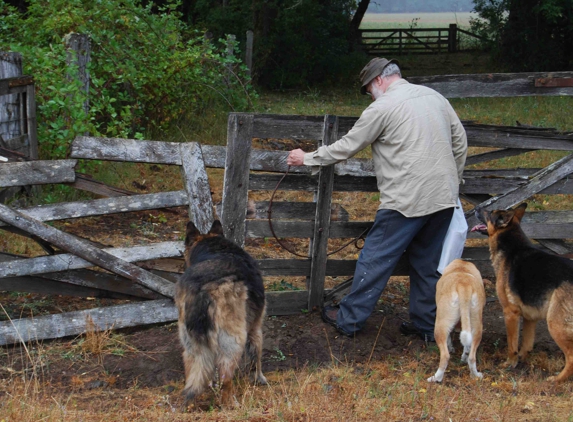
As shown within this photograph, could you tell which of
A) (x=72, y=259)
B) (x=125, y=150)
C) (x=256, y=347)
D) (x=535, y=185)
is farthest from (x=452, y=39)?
(x=256, y=347)

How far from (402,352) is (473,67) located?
76.5 feet

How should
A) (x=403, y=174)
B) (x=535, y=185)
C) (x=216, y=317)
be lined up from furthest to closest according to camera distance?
(x=535, y=185) < (x=403, y=174) < (x=216, y=317)

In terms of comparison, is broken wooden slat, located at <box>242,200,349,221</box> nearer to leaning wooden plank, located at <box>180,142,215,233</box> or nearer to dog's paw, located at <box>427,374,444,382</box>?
leaning wooden plank, located at <box>180,142,215,233</box>

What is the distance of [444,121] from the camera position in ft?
17.6

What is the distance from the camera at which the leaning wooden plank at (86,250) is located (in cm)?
529

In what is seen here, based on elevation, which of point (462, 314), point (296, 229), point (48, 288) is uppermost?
point (296, 229)

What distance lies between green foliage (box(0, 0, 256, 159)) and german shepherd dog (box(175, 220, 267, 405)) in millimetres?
4061

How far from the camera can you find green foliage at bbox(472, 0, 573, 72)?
23016mm

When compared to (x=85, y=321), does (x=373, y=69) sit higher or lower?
higher

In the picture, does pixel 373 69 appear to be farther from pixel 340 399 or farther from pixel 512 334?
pixel 340 399

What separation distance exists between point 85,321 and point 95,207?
0.96 meters

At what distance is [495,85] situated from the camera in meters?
6.05

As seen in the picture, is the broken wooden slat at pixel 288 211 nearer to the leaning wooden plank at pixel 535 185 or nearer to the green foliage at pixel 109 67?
the leaning wooden plank at pixel 535 185

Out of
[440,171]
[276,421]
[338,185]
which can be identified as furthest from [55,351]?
[440,171]
